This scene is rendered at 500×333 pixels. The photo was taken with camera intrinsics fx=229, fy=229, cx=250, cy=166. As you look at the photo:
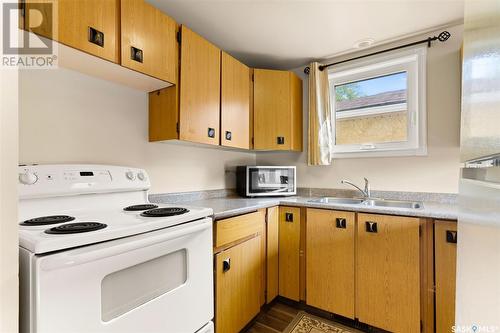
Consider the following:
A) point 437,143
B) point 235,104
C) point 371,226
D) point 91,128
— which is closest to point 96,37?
point 91,128

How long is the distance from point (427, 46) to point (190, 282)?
2.42 metres

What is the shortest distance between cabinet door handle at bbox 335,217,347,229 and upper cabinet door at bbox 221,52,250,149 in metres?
0.98

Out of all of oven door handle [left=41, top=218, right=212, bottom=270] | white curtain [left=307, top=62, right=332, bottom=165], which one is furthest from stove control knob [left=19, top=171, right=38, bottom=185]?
white curtain [left=307, top=62, right=332, bottom=165]

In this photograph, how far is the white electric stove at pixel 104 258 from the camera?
0.63 m

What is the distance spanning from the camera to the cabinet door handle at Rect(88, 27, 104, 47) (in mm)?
1053

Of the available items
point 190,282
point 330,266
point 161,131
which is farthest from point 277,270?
point 161,131

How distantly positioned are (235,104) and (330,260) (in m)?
1.46

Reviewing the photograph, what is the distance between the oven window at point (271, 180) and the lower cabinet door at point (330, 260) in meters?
0.53

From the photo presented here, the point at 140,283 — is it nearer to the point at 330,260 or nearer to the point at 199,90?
the point at 199,90

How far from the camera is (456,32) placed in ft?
5.74

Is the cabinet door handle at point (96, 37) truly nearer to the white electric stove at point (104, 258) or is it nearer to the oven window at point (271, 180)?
the white electric stove at point (104, 258)

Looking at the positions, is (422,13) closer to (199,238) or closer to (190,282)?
(199,238)

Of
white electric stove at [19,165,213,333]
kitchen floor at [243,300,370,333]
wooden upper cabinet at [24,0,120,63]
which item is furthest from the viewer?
kitchen floor at [243,300,370,333]

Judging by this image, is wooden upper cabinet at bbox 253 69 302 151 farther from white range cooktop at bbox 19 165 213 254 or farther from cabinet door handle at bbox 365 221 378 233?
white range cooktop at bbox 19 165 213 254
